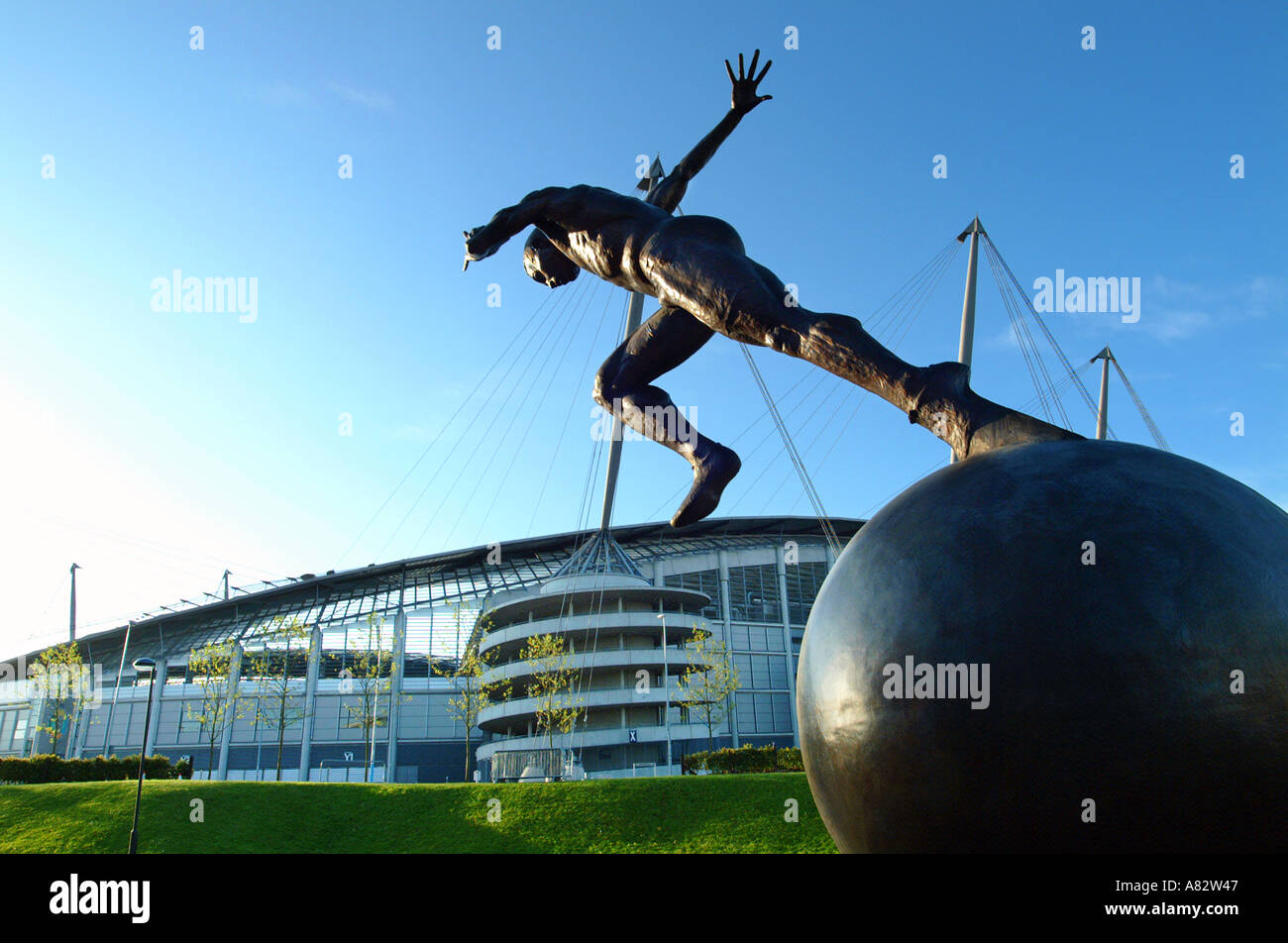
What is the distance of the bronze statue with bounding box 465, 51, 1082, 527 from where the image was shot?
12.7 feet

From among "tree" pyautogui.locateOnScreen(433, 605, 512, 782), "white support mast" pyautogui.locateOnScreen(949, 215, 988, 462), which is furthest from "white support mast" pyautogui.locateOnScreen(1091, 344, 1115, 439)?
"tree" pyautogui.locateOnScreen(433, 605, 512, 782)

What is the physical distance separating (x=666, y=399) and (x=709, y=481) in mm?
805

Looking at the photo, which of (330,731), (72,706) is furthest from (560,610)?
(72,706)

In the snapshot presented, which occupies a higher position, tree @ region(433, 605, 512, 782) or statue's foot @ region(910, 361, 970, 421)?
statue's foot @ region(910, 361, 970, 421)

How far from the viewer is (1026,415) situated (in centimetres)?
372

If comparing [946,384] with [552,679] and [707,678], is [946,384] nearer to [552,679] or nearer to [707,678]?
[707,678]

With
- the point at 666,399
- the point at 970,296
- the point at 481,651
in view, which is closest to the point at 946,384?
the point at 666,399

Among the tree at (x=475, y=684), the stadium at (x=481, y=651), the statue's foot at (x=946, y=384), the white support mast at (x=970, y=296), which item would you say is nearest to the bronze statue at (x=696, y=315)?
the statue's foot at (x=946, y=384)

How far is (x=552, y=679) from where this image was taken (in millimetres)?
50594

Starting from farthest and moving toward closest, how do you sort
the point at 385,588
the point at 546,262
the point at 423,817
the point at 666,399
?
the point at 385,588, the point at 423,817, the point at 546,262, the point at 666,399

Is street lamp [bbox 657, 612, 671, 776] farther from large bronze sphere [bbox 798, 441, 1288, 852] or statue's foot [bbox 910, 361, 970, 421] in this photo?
large bronze sphere [bbox 798, 441, 1288, 852]

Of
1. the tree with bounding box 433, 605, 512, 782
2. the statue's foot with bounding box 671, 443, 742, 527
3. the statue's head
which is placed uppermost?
the statue's head

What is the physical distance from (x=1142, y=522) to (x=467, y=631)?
2661 inches

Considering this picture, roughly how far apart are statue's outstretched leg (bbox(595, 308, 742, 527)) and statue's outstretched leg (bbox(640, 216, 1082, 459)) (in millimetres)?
409
